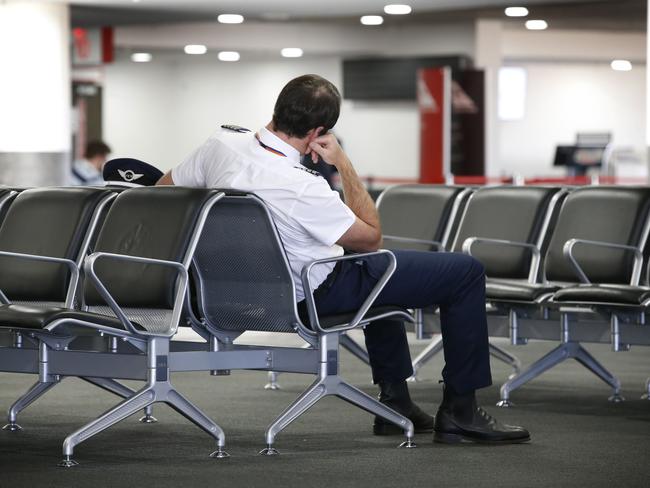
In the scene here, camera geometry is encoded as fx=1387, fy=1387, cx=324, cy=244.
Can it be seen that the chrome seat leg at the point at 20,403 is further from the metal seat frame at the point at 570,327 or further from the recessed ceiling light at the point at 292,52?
the recessed ceiling light at the point at 292,52

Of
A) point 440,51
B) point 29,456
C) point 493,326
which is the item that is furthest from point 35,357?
point 440,51

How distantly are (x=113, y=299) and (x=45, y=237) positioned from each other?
2.25 feet

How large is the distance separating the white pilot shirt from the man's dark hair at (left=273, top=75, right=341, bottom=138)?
0.20 feet

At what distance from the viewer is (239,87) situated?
878 inches

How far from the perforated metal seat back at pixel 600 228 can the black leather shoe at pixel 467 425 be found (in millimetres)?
1636

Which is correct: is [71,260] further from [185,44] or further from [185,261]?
[185,44]

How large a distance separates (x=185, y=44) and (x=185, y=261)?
1548 centimetres

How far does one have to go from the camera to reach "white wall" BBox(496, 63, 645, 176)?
2234 cm

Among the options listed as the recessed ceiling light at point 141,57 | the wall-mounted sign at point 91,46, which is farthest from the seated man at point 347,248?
the recessed ceiling light at point 141,57

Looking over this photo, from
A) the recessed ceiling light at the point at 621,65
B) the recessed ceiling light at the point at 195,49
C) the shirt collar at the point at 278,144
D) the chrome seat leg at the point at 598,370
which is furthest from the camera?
the recessed ceiling light at the point at 621,65

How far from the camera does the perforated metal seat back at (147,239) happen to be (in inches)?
168

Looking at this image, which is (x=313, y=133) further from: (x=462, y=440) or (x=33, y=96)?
(x=33, y=96)

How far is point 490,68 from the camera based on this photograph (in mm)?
18328

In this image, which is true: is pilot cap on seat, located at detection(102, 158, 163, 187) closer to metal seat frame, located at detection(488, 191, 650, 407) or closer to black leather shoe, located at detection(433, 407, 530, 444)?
black leather shoe, located at detection(433, 407, 530, 444)
